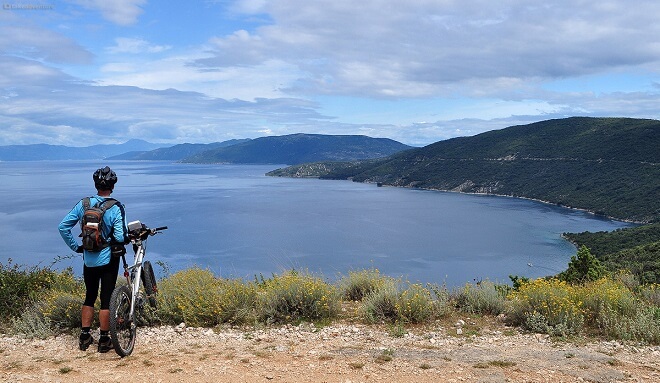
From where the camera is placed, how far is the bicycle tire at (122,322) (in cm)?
530

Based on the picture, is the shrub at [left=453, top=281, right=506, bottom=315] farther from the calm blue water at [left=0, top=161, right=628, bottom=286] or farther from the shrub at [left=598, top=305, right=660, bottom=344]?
the calm blue water at [left=0, top=161, right=628, bottom=286]

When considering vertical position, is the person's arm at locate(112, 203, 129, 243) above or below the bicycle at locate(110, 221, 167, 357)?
above

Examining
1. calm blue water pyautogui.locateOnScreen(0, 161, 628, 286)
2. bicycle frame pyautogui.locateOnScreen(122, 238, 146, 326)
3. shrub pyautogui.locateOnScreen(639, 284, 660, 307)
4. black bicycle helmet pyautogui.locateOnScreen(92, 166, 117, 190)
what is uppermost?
black bicycle helmet pyautogui.locateOnScreen(92, 166, 117, 190)

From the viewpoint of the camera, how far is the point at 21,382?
4812mm

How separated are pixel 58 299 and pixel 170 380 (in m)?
3.27

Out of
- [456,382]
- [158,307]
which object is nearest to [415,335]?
[456,382]

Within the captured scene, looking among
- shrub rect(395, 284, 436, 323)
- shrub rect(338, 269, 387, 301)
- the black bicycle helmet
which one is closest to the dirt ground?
shrub rect(395, 284, 436, 323)

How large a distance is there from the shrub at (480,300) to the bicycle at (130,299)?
506 cm

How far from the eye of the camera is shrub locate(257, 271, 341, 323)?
712 cm

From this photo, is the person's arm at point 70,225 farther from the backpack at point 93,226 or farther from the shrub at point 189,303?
the shrub at point 189,303

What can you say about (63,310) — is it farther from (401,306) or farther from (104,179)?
(401,306)

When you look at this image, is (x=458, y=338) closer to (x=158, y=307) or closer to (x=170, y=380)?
(x=170, y=380)

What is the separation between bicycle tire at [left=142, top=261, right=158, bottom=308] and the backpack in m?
1.14

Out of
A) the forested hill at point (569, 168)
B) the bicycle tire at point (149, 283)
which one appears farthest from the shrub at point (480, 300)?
the forested hill at point (569, 168)
